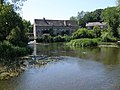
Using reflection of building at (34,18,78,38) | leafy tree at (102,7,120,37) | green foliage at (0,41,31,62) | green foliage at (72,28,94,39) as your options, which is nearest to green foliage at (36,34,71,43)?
green foliage at (72,28,94,39)

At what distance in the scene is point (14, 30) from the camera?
131 feet

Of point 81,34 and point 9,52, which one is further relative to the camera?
point 81,34

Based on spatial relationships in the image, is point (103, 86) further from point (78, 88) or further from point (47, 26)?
point (47, 26)

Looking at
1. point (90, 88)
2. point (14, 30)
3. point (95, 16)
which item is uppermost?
point (95, 16)

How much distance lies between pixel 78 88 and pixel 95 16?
118986 millimetres

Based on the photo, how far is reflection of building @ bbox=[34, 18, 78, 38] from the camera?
3588 inches

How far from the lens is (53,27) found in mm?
93062

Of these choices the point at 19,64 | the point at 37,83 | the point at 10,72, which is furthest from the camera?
the point at 19,64

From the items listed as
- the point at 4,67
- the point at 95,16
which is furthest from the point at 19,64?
the point at 95,16

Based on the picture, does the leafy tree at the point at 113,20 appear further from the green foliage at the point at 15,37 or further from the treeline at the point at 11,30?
the green foliage at the point at 15,37

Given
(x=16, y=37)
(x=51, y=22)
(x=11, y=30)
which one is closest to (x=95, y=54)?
→ (x=16, y=37)

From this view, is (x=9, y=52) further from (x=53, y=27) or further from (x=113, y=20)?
(x=53, y=27)

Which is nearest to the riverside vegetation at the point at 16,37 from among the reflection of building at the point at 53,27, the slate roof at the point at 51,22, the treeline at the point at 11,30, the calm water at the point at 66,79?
the treeline at the point at 11,30

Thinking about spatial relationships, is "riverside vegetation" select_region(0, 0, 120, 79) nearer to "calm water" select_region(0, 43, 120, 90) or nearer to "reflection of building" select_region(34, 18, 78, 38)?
"calm water" select_region(0, 43, 120, 90)
